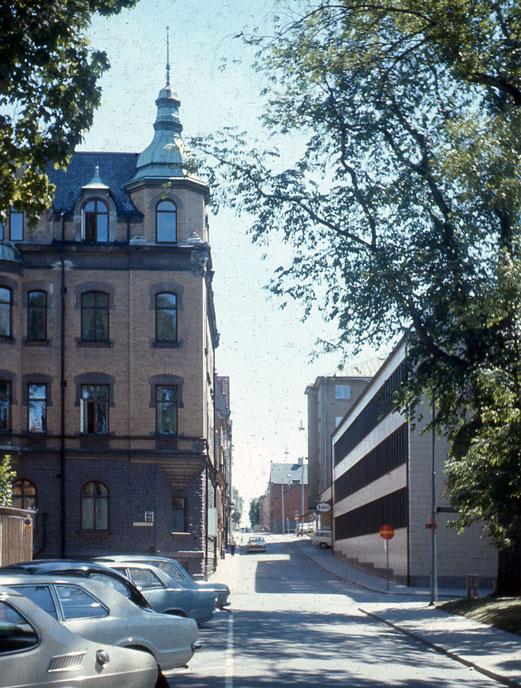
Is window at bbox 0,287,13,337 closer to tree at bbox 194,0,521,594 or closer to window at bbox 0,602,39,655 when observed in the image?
tree at bbox 194,0,521,594

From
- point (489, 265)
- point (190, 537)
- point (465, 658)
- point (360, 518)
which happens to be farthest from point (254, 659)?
point (360, 518)

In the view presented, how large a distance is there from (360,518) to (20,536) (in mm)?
45414

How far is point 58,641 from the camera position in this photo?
28.2ft

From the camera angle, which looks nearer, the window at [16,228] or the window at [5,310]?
the window at [5,310]

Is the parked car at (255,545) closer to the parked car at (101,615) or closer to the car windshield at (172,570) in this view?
the car windshield at (172,570)

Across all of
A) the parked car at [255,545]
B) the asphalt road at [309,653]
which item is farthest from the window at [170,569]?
the parked car at [255,545]

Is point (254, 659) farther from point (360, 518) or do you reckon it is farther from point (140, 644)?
point (360, 518)

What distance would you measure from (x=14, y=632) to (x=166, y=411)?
3811 centimetres

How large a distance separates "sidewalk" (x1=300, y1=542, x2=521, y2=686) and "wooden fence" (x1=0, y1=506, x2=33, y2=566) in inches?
356

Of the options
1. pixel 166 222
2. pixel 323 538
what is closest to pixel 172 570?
pixel 166 222

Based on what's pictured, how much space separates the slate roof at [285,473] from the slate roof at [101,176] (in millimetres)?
132578

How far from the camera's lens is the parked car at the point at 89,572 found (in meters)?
13.1

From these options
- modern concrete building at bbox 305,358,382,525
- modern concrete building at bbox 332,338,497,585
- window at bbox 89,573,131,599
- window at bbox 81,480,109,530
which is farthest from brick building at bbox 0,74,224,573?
modern concrete building at bbox 305,358,382,525

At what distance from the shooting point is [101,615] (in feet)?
36.1
